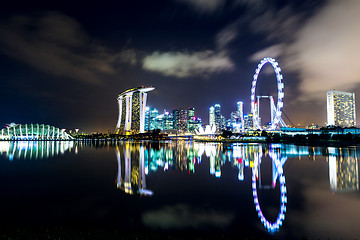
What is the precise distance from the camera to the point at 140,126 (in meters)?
125

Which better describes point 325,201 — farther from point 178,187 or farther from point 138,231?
point 138,231

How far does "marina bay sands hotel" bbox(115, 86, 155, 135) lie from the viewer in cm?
11924

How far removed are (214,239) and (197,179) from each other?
732 cm

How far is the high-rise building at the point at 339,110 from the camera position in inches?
6511

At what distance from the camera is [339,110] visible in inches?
6590

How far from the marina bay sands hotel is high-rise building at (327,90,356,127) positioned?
140 m

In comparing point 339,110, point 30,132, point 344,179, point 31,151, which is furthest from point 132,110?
point 339,110

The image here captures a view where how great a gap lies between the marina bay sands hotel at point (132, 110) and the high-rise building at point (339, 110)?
139924mm

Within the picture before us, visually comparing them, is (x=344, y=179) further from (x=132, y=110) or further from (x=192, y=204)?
(x=132, y=110)

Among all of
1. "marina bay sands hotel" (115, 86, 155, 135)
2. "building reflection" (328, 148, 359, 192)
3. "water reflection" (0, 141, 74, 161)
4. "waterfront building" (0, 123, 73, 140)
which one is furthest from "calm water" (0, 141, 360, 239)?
"waterfront building" (0, 123, 73, 140)

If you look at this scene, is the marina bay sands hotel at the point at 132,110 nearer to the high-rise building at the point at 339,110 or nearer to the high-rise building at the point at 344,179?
the high-rise building at the point at 344,179

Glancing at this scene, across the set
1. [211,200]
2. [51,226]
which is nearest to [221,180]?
[211,200]

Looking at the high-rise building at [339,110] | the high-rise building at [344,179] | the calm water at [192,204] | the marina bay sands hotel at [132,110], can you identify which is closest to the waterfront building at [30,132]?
the marina bay sands hotel at [132,110]

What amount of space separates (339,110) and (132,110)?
Result: 510ft
